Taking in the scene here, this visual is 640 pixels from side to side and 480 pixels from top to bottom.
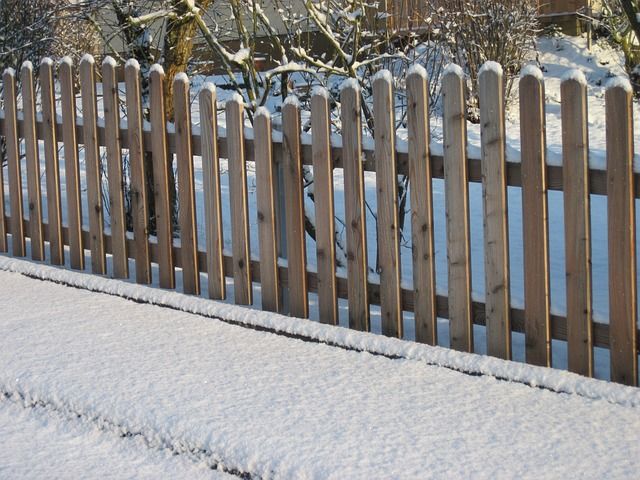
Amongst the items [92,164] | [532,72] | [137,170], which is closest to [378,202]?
[532,72]

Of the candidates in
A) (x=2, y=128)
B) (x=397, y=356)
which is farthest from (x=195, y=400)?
(x=2, y=128)

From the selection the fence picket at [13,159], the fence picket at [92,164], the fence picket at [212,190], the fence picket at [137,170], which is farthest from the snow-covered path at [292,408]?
the fence picket at [13,159]

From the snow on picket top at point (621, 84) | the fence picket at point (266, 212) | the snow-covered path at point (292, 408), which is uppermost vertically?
A: the snow on picket top at point (621, 84)

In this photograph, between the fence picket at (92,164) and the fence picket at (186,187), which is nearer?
the fence picket at (186,187)

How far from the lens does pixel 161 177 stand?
20.0 ft

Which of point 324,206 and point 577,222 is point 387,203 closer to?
point 324,206

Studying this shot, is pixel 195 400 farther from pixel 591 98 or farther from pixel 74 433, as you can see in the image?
pixel 591 98

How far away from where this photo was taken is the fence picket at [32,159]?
22.7 ft

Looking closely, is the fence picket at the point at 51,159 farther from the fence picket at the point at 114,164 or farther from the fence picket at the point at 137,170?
the fence picket at the point at 137,170

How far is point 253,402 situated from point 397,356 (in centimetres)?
83

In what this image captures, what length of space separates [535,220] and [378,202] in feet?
2.84

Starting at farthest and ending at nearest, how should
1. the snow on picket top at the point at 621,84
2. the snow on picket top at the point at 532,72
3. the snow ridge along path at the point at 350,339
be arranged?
1. the snow on picket top at the point at 532,72
2. the snow ridge along path at the point at 350,339
3. the snow on picket top at the point at 621,84

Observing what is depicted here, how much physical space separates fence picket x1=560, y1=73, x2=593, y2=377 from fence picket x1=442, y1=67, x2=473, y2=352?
0.51 metres

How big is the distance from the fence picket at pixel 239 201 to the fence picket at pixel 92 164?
118 cm
